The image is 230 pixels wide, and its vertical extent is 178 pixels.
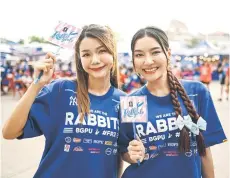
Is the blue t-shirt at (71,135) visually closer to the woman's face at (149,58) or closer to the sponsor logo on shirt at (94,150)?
the sponsor logo on shirt at (94,150)

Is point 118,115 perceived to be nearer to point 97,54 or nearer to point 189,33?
point 97,54

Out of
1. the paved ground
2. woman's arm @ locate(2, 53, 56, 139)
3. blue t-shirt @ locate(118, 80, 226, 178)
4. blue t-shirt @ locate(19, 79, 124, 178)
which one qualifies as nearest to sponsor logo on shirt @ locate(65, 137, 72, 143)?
blue t-shirt @ locate(19, 79, 124, 178)

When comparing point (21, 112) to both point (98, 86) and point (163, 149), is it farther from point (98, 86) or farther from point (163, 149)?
point (163, 149)

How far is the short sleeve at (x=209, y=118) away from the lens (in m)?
1.88

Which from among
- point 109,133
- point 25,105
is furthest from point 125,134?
point 25,105

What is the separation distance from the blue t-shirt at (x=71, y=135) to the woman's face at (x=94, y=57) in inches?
7.7

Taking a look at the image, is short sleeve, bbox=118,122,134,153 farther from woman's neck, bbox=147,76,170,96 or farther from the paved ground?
the paved ground

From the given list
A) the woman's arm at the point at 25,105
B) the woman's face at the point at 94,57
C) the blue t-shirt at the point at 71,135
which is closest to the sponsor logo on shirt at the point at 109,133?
the blue t-shirt at the point at 71,135

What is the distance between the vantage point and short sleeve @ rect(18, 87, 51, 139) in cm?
178

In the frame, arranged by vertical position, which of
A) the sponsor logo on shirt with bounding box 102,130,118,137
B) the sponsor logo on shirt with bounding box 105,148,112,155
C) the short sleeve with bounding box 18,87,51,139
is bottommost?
the sponsor logo on shirt with bounding box 105,148,112,155

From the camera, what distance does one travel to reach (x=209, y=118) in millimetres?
1890

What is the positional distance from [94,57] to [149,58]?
1.06ft

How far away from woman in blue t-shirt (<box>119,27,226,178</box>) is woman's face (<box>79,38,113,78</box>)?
0.18 meters

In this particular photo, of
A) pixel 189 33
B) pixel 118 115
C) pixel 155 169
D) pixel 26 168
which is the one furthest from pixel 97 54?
pixel 189 33
